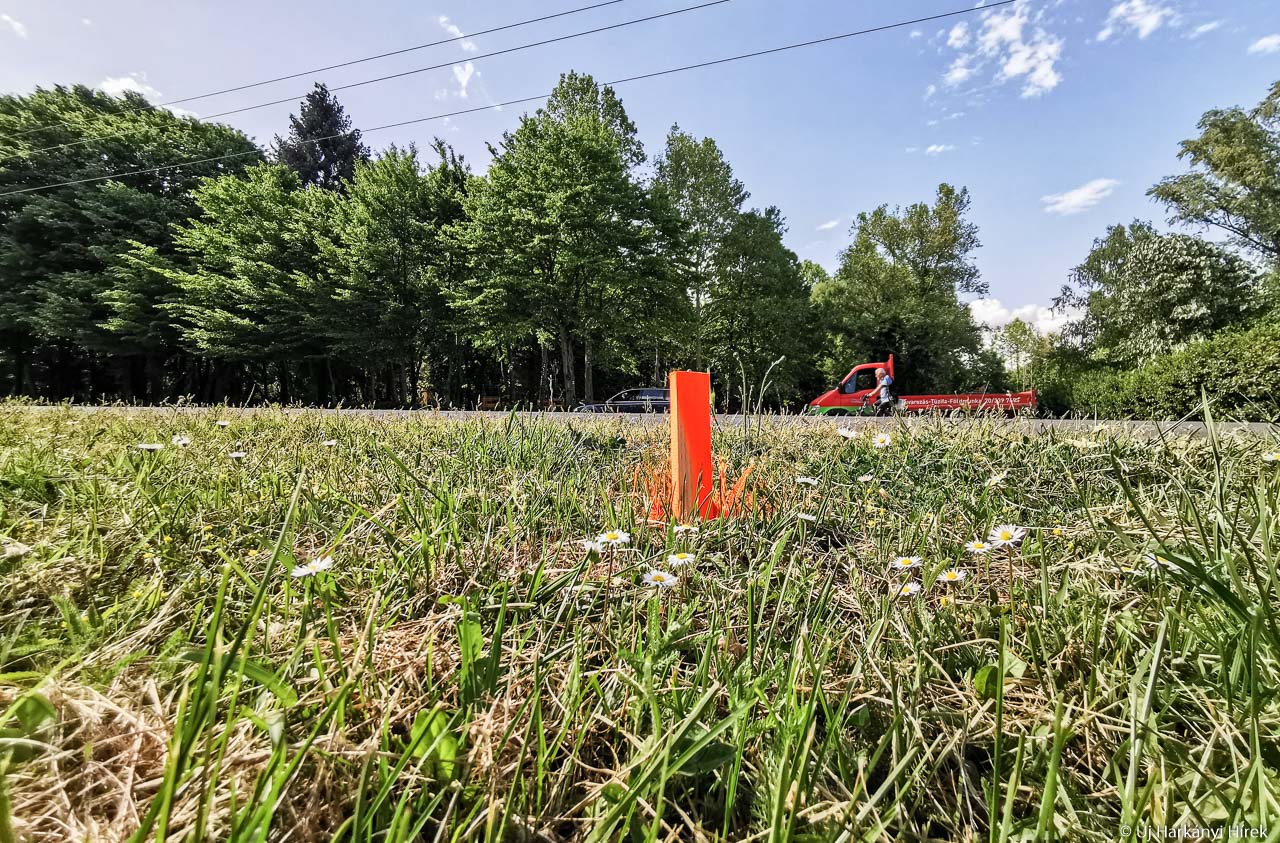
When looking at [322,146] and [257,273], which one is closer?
[257,273]

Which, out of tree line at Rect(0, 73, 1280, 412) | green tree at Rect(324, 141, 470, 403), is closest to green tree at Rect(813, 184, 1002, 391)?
tree line at Rect(0, 73, 1280, 412)

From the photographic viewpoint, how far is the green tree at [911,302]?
24.1 meters

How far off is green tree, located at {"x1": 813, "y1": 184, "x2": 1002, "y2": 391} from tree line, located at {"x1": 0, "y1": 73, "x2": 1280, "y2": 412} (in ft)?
0.37

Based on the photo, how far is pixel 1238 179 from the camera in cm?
1730

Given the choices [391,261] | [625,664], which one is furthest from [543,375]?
[625,664]

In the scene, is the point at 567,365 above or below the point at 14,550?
above

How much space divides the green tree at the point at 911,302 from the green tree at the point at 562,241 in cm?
1153

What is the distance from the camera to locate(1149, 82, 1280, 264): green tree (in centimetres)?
1688

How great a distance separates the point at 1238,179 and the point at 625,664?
91.9 ft

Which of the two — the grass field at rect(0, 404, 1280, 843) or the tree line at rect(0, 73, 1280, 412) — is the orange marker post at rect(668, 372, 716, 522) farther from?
the tree line at rect(0, 73, 1280, 412)

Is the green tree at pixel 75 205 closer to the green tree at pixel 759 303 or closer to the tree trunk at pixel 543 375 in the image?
the tree trunk at pixel 543 375

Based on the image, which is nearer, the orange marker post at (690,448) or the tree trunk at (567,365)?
the orange marker post at (690,448)

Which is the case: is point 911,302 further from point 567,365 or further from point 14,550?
point 14,550

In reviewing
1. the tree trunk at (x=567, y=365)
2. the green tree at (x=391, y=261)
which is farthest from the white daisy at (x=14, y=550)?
the green tree at (x=391, y=261)
